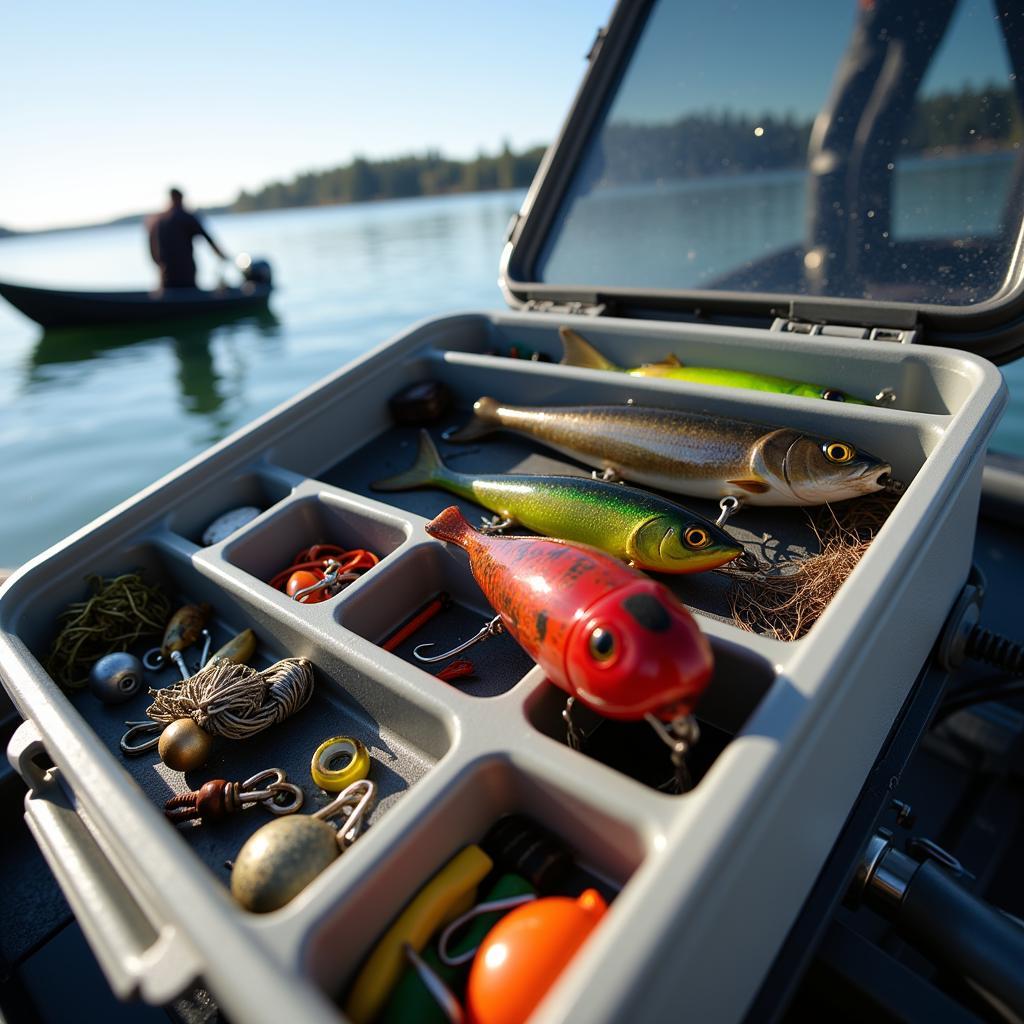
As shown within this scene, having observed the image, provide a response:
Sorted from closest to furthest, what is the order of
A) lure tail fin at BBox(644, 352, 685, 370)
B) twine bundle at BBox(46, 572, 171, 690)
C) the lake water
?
twine bundle at BBox(46, 572, 171, 690) < lure tail fin at BBox(644, 352, 685, 370) < the lake water

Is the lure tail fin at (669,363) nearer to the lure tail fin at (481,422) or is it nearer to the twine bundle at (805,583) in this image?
the lure tail fin at (481,422)

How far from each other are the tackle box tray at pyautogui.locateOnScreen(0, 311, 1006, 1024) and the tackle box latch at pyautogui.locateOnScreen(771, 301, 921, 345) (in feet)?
0.32

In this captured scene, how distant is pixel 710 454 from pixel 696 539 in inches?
12.3

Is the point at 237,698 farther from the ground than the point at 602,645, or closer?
closer

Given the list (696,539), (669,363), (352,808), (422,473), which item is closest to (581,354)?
(669,363)

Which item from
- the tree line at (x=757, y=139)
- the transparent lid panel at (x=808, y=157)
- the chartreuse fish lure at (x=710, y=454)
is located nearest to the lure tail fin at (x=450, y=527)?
the chartreuse fish lure at (x=710, y=454)

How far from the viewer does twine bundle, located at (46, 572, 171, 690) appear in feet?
4.89

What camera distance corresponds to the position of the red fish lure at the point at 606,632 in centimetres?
82

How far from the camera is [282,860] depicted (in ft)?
3.02

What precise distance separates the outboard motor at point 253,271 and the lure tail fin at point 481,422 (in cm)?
938

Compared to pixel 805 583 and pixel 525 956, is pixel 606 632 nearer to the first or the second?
pixel 525 956

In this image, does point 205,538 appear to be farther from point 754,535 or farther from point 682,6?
point 682,6

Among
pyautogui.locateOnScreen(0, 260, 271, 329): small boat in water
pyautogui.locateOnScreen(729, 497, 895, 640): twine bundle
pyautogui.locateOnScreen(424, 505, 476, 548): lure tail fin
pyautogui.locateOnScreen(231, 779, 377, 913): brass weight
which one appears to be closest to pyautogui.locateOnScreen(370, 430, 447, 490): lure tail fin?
pyautogui.locateOnScreen(424, 505, 476, 548): lure tail fin

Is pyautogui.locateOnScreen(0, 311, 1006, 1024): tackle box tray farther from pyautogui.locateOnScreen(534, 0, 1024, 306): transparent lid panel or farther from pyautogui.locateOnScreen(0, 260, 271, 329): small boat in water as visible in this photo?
pyautogui.locateOnScreen(0, 260, 271, 329): small boat in water
